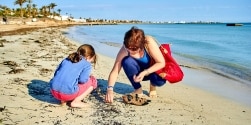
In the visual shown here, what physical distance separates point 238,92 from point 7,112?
448 cm

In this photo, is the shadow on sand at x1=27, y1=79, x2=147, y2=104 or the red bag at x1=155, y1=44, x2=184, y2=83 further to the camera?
the shadow on sand at x1=27, y1=79, x2=147, y2=104

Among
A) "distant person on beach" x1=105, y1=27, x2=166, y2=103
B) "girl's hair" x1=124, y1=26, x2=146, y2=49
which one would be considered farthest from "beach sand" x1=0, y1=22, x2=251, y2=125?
"girl's hair" x1=124, y1=26, x2=146, y2=49

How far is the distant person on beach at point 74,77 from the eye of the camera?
414cm

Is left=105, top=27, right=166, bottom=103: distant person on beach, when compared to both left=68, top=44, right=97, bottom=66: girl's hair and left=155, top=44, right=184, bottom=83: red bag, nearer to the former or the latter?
left=155, top=44, right=184, bottom=83: red bag

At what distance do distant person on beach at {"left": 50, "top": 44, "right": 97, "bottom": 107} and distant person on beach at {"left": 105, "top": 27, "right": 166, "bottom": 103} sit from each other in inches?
16.1

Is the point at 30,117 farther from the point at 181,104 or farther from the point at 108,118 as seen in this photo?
the point at 181,104

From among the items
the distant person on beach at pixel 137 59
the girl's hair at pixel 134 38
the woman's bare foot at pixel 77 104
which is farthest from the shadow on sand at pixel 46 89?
the girl's hair at pixel 134 38

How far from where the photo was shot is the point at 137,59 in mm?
4621

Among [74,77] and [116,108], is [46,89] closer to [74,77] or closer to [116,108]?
[74,77]

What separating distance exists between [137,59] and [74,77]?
39.3 inches

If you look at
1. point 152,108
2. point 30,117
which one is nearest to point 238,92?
point 152,108

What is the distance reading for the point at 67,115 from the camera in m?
4.03

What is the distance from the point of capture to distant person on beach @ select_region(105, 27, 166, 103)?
4074 millimetres

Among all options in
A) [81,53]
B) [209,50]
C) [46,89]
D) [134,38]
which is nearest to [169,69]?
[134,38]
